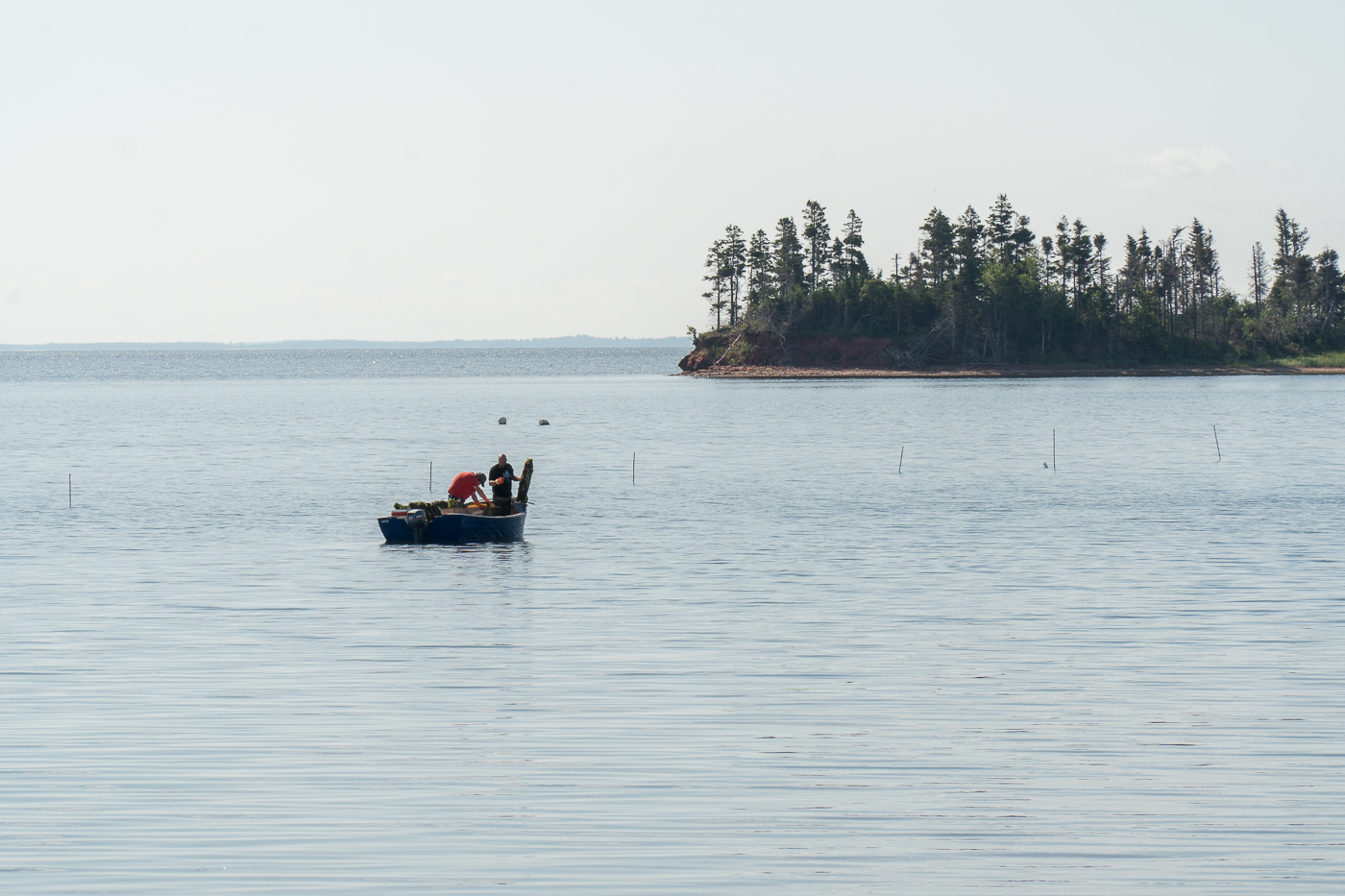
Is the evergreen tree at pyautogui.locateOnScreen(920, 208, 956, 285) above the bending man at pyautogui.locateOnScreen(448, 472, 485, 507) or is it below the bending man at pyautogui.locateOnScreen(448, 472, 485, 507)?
above

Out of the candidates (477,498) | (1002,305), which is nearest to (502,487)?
(477,498)

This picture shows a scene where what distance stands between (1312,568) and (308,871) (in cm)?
2477

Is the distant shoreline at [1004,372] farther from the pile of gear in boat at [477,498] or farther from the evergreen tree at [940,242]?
the pile of gear in boat at [477,498]

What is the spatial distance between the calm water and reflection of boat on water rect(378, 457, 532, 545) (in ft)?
2.86

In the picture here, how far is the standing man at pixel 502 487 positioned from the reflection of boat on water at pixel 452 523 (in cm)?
3

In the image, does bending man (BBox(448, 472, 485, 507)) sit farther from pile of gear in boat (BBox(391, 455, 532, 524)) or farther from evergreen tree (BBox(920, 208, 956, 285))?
evergreen tree (BBox(920, 208, 956, 285))

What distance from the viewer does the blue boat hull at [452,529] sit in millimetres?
33625

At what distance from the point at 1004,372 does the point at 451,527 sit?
149m

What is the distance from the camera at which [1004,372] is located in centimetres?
17375

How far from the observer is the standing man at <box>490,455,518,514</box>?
35081mm

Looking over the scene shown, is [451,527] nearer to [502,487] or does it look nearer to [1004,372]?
[502,487]

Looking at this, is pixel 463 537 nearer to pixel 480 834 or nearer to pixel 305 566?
pixel 305 566

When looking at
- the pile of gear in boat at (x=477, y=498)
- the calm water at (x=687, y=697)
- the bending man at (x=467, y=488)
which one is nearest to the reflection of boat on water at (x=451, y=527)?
the pile of gear in boat at (x=477, y=498)

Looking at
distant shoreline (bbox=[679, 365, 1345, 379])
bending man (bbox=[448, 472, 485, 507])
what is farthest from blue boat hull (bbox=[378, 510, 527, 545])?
distant shoreline (bbox=[679, 365, 1345, 379])
